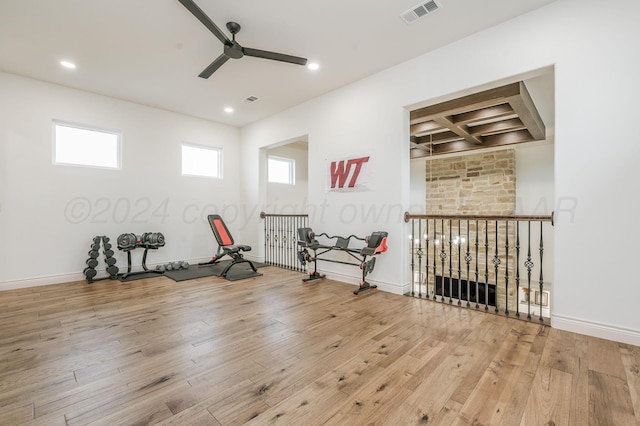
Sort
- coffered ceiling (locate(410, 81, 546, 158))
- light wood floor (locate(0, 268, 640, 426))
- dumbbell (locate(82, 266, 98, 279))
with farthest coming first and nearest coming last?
dumbbell (locate(82, 266, 98, 279)), coffered ceiling (locate(410, 81, 546, 158)), light wood floor (locate(0, 268, 640, 426))

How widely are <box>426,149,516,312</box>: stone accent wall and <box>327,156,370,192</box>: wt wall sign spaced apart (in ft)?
8.22

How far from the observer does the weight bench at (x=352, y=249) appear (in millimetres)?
3785

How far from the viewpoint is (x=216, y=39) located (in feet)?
Answer: 10.9

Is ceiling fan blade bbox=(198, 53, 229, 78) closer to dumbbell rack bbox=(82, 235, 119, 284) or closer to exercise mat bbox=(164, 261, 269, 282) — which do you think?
exercise mat bbox=(164, 261, 269, 282)

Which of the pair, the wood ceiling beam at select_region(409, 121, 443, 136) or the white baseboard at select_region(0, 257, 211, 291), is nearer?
the white baseboard at select_region(0, 257, 211, 291)

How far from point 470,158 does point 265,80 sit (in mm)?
4955

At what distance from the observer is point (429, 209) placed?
23.7 ft

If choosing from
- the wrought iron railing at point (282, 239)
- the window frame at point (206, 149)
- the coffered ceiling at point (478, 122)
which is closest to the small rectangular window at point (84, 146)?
the window frame at point (206, 149)

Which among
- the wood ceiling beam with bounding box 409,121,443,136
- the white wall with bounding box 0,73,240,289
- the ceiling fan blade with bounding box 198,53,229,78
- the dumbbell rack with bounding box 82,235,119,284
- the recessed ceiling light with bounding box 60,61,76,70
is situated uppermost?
the recessed ceiling light with bounding box 60,61,76,70

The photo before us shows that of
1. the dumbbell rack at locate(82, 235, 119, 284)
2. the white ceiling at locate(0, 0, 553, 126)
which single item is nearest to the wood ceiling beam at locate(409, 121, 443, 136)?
the white ceiling at locate(0, 0, 553, 126)

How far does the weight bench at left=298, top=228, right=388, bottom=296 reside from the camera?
3.79 meters

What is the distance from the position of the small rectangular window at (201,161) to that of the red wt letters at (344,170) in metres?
3.17

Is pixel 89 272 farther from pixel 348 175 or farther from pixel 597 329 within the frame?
pixel 597 329

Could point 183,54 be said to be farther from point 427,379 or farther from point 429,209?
point 429,209
